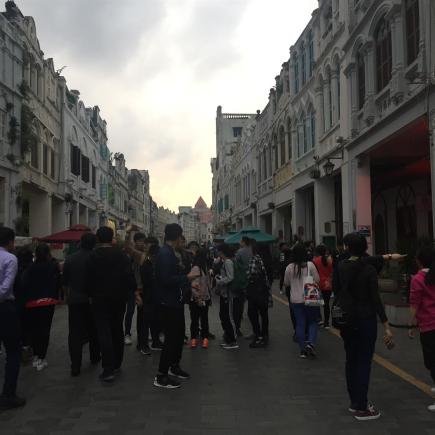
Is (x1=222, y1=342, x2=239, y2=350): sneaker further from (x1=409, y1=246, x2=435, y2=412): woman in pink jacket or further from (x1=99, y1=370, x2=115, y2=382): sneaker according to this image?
(x1=409, y1=246, x2=435, y2=412): woman in pink jacket

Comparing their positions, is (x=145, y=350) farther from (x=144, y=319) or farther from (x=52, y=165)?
(x=52, y=165)

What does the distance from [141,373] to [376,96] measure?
33.6 feet

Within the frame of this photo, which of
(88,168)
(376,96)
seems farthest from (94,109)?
(376,96)

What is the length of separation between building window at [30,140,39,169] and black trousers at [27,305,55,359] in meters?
16.1

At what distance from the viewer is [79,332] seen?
6812 mm

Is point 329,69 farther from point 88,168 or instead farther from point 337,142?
point 88,168

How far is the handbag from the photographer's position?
24.4 feet

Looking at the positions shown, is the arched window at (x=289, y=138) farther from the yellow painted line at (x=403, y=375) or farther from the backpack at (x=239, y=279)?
the yellow painted line at (x=403, y=375)

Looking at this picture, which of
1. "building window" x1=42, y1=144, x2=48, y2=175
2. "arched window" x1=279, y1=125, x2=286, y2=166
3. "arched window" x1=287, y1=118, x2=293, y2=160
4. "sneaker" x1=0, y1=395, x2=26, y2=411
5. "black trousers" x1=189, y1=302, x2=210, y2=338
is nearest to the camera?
"sneaker" x1=0, y1=395, x2=26, y2=411

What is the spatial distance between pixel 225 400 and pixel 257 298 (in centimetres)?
297

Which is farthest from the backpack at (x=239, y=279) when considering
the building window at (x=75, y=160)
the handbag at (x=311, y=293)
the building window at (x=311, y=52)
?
the building window at (x=75, y=160)

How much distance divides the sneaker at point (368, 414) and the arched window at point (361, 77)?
11.8 meters

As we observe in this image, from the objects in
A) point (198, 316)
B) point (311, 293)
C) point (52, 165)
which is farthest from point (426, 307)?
point (52, 165)

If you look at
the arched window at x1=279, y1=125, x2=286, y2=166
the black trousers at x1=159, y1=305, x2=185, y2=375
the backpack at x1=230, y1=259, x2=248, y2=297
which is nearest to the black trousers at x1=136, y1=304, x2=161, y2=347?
the backpack at x1=230, y1=259, x2=248, y2=297
